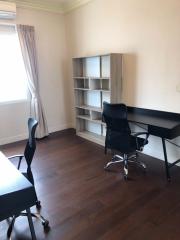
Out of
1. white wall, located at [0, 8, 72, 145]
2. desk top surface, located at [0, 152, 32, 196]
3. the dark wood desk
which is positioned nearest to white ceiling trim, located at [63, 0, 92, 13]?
white wall, located at [0, 8, 72, 145]

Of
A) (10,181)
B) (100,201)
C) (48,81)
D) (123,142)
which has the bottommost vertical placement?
(100,201)

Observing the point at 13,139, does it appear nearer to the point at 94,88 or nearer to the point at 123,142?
the point at 94,88

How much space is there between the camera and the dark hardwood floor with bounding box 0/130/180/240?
1.88m

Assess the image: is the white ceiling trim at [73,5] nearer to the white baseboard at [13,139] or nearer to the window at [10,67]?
the window at [10,67]

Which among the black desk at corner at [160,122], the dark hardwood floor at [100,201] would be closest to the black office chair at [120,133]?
the black desk at corner at [160,122]

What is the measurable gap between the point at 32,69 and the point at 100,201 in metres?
3.11

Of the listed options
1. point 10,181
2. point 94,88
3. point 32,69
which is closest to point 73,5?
A: point 32,69

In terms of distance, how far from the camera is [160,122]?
283 cm

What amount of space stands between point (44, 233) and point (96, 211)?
1.88 ft

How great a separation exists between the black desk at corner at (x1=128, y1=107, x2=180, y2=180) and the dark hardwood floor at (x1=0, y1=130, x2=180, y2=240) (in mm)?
432

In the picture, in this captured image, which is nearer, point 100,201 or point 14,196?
point 14,196

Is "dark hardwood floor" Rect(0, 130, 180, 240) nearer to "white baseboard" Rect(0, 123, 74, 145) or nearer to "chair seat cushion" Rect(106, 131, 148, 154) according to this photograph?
"chair seat cushion" Rect(106, 131, 148, 154)

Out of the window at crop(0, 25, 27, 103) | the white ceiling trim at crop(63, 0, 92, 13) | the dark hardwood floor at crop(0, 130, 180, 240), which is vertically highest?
the white ceiling trim at crop(63, 0, 92, 13)

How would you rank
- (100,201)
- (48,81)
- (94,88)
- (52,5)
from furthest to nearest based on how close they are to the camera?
(48,81), (52,5), (94,88), (100,201)
